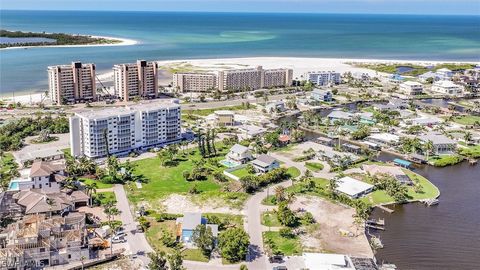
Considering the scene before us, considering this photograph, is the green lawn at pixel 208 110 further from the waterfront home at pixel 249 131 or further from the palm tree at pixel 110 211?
the palm tree at pixel 110 211

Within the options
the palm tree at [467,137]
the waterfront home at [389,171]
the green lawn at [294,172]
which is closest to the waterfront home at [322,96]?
the palm tree at [467,137]

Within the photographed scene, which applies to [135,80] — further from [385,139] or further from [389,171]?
[389,171]

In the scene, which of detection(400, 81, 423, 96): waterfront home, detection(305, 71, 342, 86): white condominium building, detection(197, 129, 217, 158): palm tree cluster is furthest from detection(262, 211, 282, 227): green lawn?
detection(305, 71, 342, 86): white condominium building

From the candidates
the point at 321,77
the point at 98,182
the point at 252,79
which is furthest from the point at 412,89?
the point at 98,182

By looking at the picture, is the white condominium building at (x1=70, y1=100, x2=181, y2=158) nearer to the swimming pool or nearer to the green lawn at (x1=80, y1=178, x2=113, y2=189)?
the green lawn at (x1=80, y1=178, x2=113, y2=189)

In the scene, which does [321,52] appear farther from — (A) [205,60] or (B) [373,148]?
(B) [373,148]

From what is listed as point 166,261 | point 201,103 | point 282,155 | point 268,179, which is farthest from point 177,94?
point 166,261
